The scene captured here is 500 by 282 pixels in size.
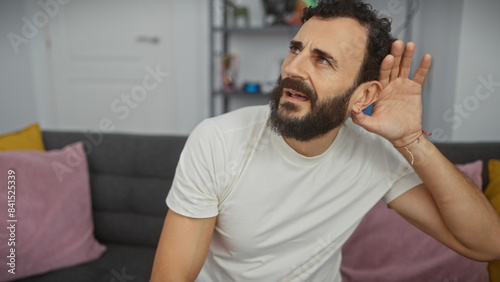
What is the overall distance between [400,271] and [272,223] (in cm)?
61

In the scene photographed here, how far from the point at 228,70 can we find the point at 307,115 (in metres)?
2.29

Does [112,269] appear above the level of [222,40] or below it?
below

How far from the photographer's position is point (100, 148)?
1638 mm

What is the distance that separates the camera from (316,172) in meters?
1.03

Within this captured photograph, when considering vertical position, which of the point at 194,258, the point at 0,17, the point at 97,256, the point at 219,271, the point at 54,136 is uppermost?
the point at 0,17

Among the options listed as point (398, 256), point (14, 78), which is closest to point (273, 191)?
A: point (398, 256)

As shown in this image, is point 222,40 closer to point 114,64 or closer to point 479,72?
point 114,64

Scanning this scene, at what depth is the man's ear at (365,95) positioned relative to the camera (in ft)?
3.27

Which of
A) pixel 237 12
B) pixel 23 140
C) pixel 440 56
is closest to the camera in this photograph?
pixel 23 140

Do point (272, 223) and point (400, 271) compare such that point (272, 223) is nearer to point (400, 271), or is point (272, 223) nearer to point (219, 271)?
point (219, 271)

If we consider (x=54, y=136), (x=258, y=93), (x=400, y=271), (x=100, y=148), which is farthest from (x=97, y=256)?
(x=258, y=93)

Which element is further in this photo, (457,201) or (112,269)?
(112,269)

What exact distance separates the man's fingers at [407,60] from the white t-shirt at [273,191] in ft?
0.69

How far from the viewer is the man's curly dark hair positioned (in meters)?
0.96
